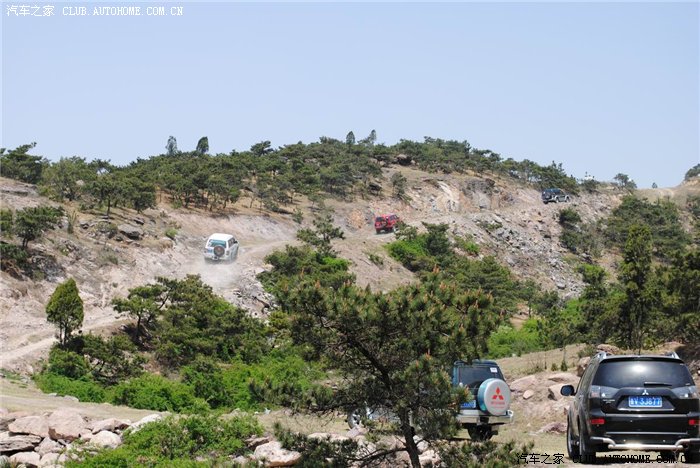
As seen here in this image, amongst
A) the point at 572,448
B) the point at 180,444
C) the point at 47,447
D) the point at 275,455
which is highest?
the point at 572,448

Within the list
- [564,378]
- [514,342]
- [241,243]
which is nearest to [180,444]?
[564,378]

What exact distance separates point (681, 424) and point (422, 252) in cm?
5982

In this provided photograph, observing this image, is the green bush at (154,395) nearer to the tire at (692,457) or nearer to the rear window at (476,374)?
the rear window at (476,374)

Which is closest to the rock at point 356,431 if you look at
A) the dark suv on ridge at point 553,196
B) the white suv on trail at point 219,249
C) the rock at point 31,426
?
the rock at point 31,426

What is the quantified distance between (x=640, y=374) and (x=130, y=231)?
151 ft

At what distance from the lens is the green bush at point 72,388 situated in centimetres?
3108

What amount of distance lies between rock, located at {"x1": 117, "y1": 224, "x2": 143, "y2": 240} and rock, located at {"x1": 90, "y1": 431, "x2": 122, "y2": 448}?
3353 cm

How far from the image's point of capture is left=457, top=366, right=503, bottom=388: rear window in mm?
20797

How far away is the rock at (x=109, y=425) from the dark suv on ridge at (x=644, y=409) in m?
14.3

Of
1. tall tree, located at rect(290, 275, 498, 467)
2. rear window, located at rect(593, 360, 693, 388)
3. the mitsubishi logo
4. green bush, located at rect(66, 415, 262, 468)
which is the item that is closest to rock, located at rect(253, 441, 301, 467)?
green bush, located at rect(66, 415, 262, 468)

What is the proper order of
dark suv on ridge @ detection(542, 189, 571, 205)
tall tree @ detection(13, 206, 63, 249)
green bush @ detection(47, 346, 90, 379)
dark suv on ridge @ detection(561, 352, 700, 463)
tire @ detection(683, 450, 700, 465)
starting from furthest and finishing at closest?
dark suv on ridge @ detection(542, 189, 571, 205), tall tree @ detection(13, 206, 63, 249), green bush @ detection(47, 346, 90, 379), tire @ detection(683, 450, 700, 465), dark suv on ridge @ detection(561, 352, 700, 463)

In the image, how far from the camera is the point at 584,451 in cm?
1378

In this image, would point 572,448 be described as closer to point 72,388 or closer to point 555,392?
point 555,392

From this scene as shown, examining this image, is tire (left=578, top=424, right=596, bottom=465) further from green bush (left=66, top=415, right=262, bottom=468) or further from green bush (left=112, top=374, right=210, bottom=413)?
green bush (left=112, top=374, right=210, bottom=413)
